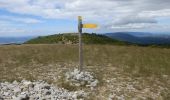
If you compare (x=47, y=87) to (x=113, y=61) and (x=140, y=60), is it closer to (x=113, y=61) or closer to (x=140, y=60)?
(x=113, y=61)

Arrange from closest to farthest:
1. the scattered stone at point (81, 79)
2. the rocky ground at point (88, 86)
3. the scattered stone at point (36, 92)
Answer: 1. the scattered stone at point (36, 92)
2. the rocky ground at point (88, 86)
3. the scattered stone at point (81, 79)

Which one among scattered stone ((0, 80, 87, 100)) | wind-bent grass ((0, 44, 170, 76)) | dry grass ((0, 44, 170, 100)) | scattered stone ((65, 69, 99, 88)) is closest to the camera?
scattered stone ((0, 80, 87, 100))

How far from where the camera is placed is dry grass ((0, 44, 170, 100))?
2436 centimetres

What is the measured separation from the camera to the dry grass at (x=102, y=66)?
79.9 feet

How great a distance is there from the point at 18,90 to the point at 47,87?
6.56 ft

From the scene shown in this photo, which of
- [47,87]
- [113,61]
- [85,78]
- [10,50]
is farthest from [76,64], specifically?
[10,50]

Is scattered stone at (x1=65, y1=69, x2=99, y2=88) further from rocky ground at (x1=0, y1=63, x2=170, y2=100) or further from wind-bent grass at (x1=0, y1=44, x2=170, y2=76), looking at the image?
wind-bent grass at (x1=0, y1=44, x2=170, y2=76)

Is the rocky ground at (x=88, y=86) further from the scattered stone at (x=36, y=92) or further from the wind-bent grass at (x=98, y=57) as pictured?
the wind-bent grass at (x=98, y=57)

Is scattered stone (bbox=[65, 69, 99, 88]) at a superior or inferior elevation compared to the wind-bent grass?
inferior

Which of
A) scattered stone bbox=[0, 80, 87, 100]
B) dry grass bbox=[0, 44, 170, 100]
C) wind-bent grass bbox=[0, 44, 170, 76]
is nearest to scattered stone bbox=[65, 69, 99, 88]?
dry grass bbox=[0, 44, 170, 100]

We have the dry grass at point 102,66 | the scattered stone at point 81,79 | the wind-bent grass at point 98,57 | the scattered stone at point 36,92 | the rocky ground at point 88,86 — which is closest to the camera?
the scattered stone at point 36,92

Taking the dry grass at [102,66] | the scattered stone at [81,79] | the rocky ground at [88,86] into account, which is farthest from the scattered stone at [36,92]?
the scattered stone at [81,79]

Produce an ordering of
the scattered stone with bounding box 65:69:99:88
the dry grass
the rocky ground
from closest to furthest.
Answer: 1. the rocky ground
2. the scattered stone with bounding box 65:69:99:88
3. the dry grass

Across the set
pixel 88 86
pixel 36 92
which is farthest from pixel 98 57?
pixel 36 92
